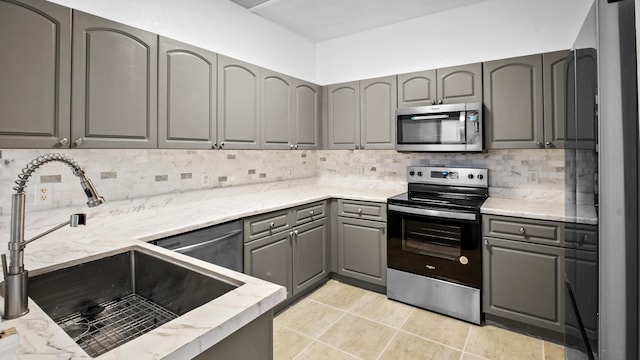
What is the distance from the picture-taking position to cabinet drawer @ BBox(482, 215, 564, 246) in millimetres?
2130

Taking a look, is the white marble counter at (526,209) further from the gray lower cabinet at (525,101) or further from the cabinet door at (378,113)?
the cabinet door at (378,113)

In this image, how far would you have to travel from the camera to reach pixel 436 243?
2.56 meters

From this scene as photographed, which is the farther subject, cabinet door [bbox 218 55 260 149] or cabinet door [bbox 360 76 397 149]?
cabinet door [bbox 360 76 397 149]

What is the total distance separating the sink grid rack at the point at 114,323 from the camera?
3.32ft

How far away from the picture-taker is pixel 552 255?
2.15m

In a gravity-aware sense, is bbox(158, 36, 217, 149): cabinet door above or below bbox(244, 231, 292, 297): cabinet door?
above

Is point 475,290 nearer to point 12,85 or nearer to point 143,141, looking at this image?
point 143,141

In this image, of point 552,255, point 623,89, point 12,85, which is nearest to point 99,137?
point 12,85

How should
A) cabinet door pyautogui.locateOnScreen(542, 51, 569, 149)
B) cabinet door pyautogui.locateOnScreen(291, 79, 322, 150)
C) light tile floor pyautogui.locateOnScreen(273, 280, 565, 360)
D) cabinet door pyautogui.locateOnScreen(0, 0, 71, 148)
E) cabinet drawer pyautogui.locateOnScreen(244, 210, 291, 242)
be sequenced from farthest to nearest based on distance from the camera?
cabinet door pyautogui.locateOnScreen(291, 79, 322, 150) → cabinet door pyautogui.locateOnScreen(542, 51, 569, 149) → cabinet drawer pyautogui.locateOnScreen(244, 210, 291, 242) → light tile floor pyautogui.locateOnScreen(273, 280, 565, 360) → cabinet door pyautogui.locateOnScreen(0, 0, 71, 148)

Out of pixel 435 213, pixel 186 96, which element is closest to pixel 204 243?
pixel 186 96

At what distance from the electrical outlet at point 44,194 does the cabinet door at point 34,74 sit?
1.38ft

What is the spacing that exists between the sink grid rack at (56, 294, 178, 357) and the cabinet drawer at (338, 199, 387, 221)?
6.60 ft

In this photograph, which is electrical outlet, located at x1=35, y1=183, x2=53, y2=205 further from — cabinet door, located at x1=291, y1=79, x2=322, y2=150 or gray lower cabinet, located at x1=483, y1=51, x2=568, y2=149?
gray lower cabinet, located at x1=483, y1=51, x2=568, y2=149

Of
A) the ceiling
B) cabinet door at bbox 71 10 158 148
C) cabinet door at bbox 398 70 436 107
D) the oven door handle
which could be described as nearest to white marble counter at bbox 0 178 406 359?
the oven door handle
